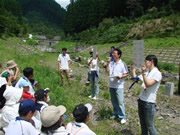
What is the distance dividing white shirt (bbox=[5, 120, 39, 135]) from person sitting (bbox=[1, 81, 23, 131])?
0.75 m

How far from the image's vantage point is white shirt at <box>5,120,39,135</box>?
179 cm

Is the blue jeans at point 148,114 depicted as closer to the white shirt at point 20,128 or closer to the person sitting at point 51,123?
the person sitting at point 51,123

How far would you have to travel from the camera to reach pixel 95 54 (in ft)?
17.4

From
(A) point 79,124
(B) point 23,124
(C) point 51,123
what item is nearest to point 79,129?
(A) point 79,124

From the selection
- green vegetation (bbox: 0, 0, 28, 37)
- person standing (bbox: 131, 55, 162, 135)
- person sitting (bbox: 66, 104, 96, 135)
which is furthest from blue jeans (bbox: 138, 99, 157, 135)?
green vegetation (bbox: 0, 0, 28, 37)

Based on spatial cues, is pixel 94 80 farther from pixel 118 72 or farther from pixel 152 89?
pixel 152 89

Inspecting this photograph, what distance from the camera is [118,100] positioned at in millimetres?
3750

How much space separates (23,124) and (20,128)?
0.17ft

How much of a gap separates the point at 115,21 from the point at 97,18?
13.8 metres

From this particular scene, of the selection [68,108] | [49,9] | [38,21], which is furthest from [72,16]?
[49,9]

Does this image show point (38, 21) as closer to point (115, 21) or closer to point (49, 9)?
point (49, 9)

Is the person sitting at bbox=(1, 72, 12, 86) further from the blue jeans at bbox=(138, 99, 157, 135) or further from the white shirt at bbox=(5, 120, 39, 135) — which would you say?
the blue jeans at bbox=(138, 99, 157, 135)

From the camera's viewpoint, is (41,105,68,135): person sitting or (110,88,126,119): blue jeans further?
(110,88,126,119): blue jeans

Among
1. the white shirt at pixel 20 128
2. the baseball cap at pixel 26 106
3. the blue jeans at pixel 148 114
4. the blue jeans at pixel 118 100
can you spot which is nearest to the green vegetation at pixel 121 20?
the blue jeans at pixel 118 100
